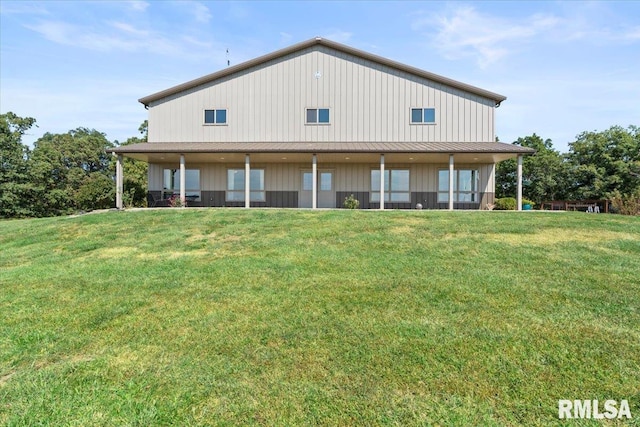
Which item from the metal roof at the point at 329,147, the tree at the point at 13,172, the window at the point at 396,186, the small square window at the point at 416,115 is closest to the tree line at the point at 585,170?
the metal roof at the point at 329,147

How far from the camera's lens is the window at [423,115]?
17812mm

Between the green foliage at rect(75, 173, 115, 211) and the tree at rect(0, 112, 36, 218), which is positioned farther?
the tree at rect(0, 112, 36, 218)

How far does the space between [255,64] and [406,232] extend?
14.0 metres

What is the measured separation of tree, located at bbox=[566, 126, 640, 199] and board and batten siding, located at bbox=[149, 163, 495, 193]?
1858 cm

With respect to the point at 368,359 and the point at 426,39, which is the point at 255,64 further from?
the point at 368,359

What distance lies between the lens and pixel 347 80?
59.4 ft

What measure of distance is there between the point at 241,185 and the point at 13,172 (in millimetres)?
27481

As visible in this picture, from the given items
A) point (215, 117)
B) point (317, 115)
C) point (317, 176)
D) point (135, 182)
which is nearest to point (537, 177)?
point (317, 176)

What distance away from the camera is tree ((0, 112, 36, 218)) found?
103 ft

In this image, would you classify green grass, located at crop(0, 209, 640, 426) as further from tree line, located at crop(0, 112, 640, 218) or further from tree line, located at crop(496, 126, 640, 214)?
tree line, located at crop(496, 126, 640, 214)

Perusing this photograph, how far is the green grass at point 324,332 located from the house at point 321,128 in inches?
430

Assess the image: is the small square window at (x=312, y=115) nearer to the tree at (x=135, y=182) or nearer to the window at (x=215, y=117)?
the window at (x=215, y=117)

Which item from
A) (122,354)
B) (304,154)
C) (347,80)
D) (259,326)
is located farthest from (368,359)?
(347,80)

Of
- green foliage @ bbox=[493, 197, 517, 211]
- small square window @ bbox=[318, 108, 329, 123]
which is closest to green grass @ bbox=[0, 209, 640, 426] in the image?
green foliage @ bbox=[493, 197, 517, 211]
